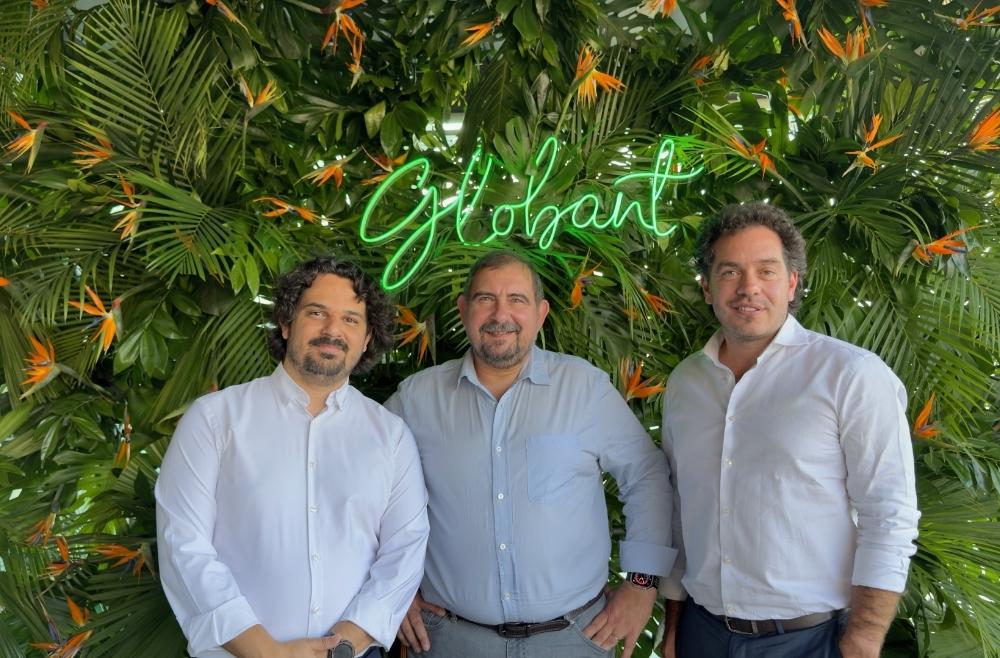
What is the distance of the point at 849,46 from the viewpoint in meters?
3.03

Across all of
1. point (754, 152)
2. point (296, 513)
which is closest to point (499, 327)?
point (296, 513)

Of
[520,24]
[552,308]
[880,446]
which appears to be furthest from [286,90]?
[880,446]

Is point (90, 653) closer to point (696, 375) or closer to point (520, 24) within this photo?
point (696, 375)

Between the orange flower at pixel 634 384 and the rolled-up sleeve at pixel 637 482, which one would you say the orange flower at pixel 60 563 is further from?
the orange flower at pixel 634 384

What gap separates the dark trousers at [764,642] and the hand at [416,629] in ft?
2.39

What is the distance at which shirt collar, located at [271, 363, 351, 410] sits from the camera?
7.58 ft

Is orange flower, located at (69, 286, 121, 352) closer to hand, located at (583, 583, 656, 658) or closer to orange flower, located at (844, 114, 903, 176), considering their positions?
hand, located at (583, 583, 656, 658)

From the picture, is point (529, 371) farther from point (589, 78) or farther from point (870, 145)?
point (870, 145)

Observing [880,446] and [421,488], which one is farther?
[421,488]

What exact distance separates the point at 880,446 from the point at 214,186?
2476mm

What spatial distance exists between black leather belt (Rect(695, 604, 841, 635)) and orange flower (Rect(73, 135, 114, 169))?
2561 mm

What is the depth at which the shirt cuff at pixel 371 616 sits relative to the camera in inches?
85.4

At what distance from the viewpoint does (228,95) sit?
331cm

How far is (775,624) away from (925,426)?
1.20 meters
